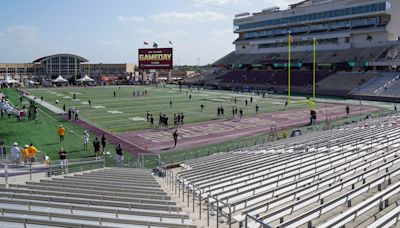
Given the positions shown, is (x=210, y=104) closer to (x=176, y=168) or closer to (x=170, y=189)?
(x=176, y=168)

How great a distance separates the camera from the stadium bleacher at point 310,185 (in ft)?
23.5

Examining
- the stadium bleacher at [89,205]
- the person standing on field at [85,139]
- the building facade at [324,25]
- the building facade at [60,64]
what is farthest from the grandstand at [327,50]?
the building facade at [60,64]

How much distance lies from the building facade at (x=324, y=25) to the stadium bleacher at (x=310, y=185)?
48064 mm

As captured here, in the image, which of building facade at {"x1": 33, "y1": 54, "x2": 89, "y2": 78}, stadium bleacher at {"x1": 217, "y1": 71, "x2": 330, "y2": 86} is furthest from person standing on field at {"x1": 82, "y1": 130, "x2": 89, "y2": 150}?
building facade at {"x1": 33, "y1": 54, "x2": 89, "y2": 78}

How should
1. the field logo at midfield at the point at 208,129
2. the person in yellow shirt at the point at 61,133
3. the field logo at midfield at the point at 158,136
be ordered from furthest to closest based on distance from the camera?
1. the field logo at midfield at the point at 208,129
2. the field logo at midfield at the point at 158,136
3. the person in yellow shirt at the point at 61,133

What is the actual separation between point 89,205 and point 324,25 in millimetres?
63669

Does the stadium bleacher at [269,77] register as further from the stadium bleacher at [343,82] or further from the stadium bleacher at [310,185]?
the stadium bleacher at [310,185]

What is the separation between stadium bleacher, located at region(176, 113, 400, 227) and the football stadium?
0.04 meters

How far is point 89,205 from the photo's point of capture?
823cm

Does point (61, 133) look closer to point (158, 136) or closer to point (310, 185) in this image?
point (158, 136)

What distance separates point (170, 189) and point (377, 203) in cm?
526

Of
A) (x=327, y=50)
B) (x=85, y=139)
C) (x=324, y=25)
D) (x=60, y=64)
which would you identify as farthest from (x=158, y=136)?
(x=60, y=64)

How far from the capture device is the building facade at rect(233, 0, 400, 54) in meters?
58.0

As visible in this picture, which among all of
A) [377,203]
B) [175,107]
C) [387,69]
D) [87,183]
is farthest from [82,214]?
[387,69]
